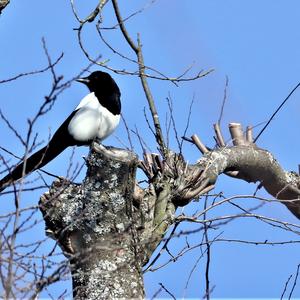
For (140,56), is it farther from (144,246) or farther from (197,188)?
(144,246)

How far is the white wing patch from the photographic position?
16.3ft

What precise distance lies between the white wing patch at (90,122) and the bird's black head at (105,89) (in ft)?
0.22

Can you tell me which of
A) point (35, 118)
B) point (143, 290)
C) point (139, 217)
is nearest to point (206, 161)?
point (139, 217)

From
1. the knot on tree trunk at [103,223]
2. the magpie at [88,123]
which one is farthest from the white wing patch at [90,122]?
the knot on tree trunk at [103,223]

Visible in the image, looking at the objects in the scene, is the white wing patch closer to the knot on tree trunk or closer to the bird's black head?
the bird's black head

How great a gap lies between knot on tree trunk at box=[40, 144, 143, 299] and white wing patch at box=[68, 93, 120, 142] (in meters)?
1.82

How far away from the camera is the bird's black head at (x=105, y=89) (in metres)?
5.12

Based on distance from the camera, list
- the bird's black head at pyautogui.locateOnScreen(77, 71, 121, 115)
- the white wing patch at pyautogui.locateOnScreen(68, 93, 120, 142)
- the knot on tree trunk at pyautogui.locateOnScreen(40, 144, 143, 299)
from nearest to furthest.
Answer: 1. the knot on tree trunk at pyautogui.locateOnScreen(40, 144, 143, 299)
2. the white wing patch at pyautogui.locateOnScreen(68, 93, 120, 142)
3. the bird's black head at pyautogui.locateOnScreen(77, 71, 121, 115)

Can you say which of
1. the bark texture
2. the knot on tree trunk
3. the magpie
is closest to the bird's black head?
the magpie

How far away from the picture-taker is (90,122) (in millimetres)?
4988

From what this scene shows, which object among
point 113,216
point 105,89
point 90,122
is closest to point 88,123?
point 90,122

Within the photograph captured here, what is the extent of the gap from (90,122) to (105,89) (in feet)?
1.13

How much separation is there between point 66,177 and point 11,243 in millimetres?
612

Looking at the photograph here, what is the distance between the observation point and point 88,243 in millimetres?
3010
